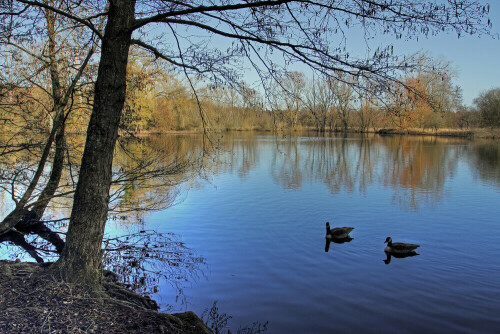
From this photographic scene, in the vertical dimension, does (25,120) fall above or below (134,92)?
below

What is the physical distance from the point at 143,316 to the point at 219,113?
3.33 meters

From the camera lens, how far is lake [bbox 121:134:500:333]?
5.42m

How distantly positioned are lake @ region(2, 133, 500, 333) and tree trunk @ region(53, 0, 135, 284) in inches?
71.6

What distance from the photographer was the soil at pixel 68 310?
3.29 metres

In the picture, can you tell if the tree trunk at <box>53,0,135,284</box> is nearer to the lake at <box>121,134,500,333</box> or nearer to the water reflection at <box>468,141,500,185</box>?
the lake at <box>121,134,500,333</box>

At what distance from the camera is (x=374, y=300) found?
5852mm

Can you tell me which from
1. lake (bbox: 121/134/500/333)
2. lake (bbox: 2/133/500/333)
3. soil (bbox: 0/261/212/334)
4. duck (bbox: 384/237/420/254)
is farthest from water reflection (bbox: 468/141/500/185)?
soil (bbox: 0/261/212/334)

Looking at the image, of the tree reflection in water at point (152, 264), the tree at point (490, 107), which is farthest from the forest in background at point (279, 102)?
the tree at point (490, 107)

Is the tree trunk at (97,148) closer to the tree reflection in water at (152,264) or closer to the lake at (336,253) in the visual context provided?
the tree reflection in water at (152,264)

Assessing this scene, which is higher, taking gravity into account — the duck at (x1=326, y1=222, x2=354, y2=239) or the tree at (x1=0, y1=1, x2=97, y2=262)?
the tree at (x1=0, y1=1, x2=97, y2=262)

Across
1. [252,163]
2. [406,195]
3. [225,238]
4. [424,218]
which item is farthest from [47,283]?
[252,163]

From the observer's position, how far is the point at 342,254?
7.95 meters

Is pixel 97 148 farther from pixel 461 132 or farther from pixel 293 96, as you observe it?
pixel 461 132

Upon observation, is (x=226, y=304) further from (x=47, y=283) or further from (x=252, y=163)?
(x=252, y=163)
